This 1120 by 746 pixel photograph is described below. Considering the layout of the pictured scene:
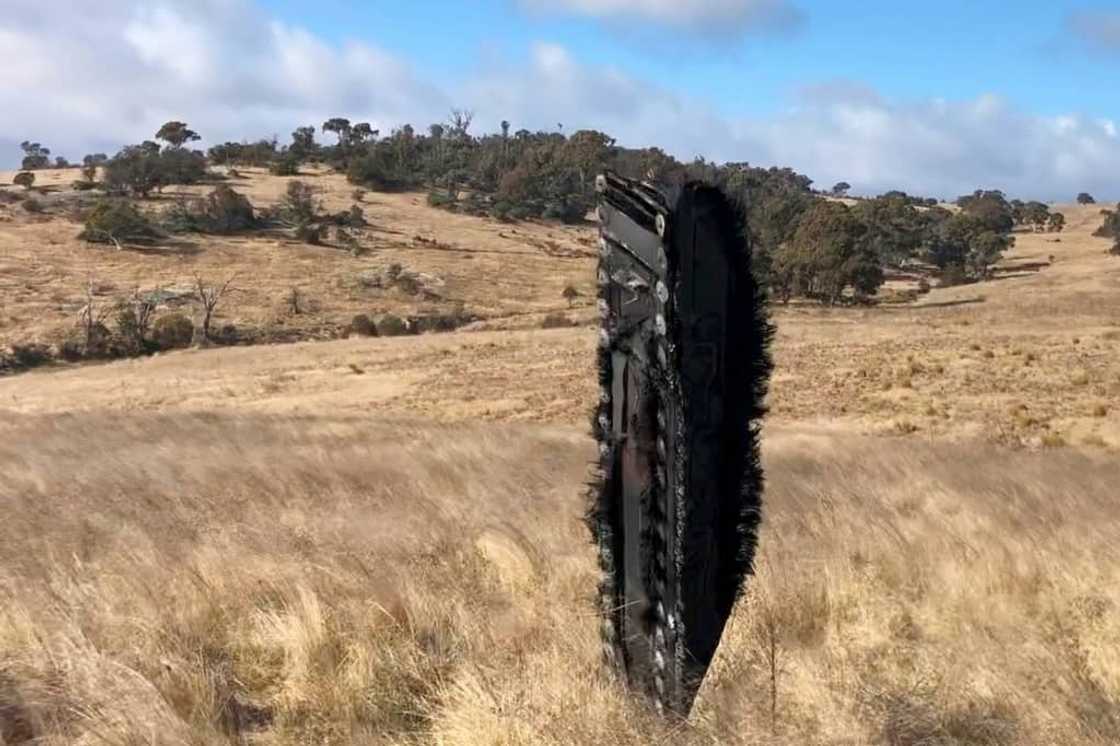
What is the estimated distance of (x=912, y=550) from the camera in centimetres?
538

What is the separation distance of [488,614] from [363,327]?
120ft

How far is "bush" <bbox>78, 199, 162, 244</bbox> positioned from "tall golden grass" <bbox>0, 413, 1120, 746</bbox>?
5095cm

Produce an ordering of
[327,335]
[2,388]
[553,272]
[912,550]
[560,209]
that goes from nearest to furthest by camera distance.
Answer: [912,550] < [2,388] < [327,335] < [553,272] < [560,209]

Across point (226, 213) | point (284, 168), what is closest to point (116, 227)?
point (226, 213)

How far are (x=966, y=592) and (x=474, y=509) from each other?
3106 millimetres

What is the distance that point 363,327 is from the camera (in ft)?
131

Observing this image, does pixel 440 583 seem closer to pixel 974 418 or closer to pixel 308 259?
pixel 974 418

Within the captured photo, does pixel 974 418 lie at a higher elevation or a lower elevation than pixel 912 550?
lower

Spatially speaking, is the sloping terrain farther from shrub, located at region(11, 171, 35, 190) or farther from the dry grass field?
the dry grass field

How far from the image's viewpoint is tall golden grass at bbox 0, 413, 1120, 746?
3107 mm

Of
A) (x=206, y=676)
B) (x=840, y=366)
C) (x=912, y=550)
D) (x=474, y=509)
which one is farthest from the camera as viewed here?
(x=840, y=366)

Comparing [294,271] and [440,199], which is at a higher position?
[440,199]

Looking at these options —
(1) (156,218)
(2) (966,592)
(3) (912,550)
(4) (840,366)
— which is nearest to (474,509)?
(3) (912,550)

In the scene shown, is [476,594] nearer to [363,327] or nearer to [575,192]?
[363,327]
